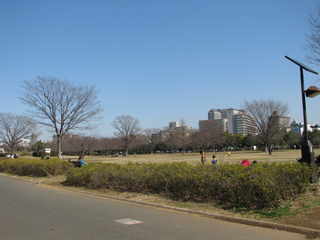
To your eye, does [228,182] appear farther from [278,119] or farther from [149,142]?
[149,142]

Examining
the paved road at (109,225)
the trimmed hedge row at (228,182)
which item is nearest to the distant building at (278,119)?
the trimmed hedge row at (228,182)

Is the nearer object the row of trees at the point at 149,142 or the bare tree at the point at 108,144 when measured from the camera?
the row of trees at the point at 149,142

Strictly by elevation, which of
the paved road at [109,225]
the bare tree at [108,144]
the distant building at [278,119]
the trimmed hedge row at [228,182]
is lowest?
the paved road at [109,225]

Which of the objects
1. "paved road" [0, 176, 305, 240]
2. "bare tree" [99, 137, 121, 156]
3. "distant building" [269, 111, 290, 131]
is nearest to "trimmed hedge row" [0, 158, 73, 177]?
"paved road" [0, 176, 305, 240]

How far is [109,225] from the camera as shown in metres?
6.37

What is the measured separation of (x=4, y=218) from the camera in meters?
7.21

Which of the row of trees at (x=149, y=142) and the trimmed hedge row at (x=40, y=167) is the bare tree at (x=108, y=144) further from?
the trimmed hedge row at (x=40, y=167)

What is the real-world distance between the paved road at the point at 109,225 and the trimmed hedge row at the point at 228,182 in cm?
119

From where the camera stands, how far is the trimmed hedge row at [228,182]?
6.93 metres

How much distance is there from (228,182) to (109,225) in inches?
146

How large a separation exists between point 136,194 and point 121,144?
77.5m

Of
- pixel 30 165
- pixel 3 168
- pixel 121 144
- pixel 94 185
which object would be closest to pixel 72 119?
pixel 30 165

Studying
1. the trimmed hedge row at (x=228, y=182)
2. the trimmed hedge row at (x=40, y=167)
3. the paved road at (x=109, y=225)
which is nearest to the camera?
the paved road at (x=109, y=225)

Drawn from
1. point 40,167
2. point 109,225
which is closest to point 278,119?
point 40,167
